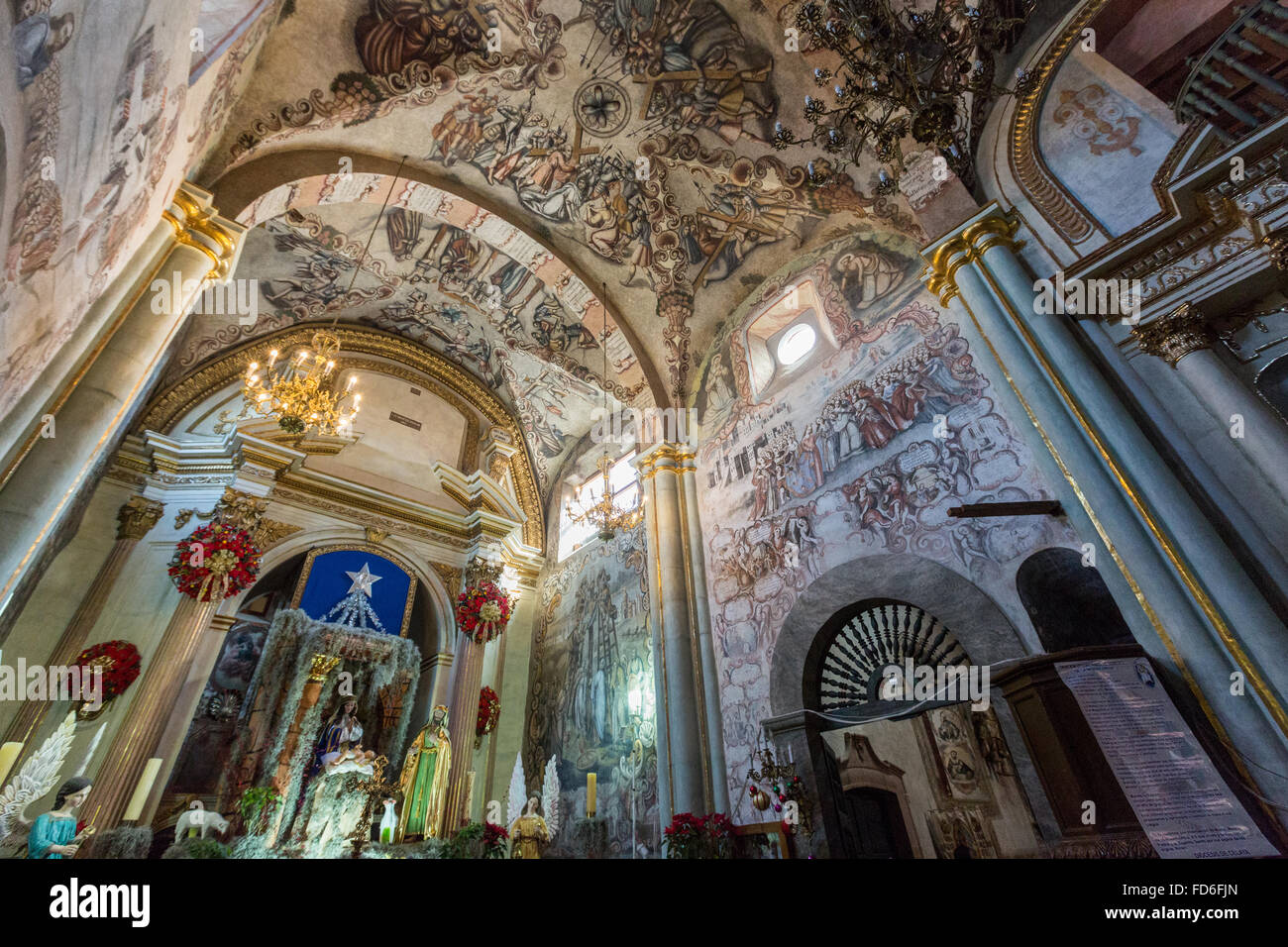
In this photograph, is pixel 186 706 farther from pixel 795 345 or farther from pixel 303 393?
pixel 795 345

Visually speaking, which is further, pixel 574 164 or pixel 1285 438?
pixel 574 164

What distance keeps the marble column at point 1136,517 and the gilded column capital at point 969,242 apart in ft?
0.04

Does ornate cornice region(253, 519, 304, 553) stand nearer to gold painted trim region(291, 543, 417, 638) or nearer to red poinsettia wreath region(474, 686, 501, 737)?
gold painted trim region(291, 543, 417, 638)

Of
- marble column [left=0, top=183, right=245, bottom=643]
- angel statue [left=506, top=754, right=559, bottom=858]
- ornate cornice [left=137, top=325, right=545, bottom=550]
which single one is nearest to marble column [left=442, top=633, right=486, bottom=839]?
angel statue [left=506, top=754, right=559, bottom=858]

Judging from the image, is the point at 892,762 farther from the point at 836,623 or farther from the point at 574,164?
the point at 574,164

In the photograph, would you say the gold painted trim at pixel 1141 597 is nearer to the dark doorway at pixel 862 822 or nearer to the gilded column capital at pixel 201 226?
the dark doorway at pixel 862 822

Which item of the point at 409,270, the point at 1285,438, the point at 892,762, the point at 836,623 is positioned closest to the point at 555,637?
the point at 836,623

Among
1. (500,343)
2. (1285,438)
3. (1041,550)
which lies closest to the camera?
(1285,438)

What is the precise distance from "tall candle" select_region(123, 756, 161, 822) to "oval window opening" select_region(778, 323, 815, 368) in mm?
9816

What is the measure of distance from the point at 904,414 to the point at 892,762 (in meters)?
3.55

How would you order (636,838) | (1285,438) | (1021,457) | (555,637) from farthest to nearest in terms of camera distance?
(555,637) → (636,838) → (1021,457) → (1285,438)

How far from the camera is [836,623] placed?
6160mm

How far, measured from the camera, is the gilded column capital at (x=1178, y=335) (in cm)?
411

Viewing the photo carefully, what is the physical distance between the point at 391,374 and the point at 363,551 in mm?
3987
